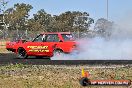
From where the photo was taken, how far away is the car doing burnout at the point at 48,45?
23.4 meters

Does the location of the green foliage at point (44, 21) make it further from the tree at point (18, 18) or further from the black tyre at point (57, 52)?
the black tyre at point (57, 52)

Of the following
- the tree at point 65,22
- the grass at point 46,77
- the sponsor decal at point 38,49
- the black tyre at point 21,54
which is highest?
the tree at point 65,22

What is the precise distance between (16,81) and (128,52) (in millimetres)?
13780

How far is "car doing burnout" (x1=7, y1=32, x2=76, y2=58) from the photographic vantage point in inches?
922

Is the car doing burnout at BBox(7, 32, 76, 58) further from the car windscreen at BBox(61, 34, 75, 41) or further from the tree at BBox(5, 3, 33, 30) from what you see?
the tree at BBox(5, 3, 33, 30)

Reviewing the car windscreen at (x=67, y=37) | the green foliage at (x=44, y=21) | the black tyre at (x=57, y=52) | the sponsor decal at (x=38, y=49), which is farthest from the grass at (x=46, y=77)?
the green foliage at (x=44, y=21)

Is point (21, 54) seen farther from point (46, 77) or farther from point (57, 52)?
point (46, 77)

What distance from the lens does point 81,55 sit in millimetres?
23453

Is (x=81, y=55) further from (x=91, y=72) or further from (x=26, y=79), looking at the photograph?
(x=26, y=79)

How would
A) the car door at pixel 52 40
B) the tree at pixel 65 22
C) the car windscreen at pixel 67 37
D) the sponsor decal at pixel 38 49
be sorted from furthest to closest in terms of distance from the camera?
the tree at pixel 65 22 → the car windscreen at pixel 67 37 → the sponsor decal at pixel 38 49 → the car door at pixel 52 40

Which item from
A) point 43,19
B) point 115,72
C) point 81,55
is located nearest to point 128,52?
point 81,55

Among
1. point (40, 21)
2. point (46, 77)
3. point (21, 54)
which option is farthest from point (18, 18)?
A: point (46, 77)

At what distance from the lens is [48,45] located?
23812 millimetres

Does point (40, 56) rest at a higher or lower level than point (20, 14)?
lower
